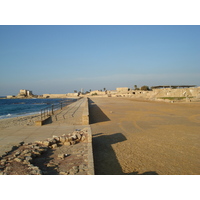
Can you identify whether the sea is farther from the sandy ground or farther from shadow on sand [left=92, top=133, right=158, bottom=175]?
shadow on sand [left=92, top=133, right=158, bottom=175]

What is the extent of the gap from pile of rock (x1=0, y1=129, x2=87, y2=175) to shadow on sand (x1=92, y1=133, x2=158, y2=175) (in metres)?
0.72

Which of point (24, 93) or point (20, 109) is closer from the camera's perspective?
point (20, 109)

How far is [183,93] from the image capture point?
42.8 m

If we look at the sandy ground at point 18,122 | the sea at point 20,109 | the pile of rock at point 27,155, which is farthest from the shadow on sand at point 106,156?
the sea at point 20,109

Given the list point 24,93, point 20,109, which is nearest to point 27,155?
point 20,109

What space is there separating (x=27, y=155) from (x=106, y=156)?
7.53 ft

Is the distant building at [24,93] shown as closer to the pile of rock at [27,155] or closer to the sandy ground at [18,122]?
the sandy ground at [18,122]

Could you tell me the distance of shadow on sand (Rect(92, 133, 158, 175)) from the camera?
386cm

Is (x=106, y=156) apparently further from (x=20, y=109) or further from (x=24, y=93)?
(x=24, y=93)

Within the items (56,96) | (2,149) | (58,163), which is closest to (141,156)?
(58,163)

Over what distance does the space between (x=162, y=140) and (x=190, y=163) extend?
7.25 ft

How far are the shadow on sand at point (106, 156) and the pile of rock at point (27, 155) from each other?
723 mm

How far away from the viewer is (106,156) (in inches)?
190

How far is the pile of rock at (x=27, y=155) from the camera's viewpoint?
3.43 metres
